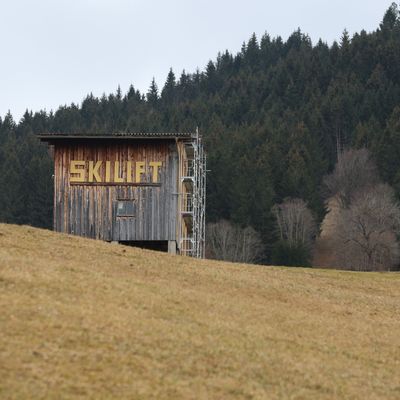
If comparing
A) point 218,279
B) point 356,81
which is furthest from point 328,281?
point 356,81

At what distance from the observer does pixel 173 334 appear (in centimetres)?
2402

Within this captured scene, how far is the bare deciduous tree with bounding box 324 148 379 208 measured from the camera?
12975cm

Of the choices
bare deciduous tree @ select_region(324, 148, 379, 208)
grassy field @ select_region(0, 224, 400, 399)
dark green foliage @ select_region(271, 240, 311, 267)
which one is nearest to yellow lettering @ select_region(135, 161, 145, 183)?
grassy field @ select_region(0, 224, 400, 399)

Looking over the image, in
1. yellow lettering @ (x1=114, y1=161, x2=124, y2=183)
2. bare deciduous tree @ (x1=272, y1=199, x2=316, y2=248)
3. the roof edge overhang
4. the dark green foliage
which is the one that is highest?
the roof edge overhang

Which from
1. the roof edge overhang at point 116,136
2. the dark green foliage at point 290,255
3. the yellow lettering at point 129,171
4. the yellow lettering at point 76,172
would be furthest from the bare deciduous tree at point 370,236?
the yellow lettering at point 76,172

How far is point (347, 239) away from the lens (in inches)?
4119

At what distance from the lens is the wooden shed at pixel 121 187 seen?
193 ft

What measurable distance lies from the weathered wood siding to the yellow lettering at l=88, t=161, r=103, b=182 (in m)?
0.30

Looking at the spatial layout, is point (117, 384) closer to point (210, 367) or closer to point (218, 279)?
point (210, 367)

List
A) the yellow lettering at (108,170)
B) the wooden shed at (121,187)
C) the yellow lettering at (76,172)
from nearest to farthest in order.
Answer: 1. the wooden shed at (121,187)
2. the yellow lettering at (108,170)
3. the yellow lettering at (76,172)

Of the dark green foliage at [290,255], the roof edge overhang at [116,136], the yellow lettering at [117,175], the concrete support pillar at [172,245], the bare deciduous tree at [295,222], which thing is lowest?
the dark green foliage at [290,255]

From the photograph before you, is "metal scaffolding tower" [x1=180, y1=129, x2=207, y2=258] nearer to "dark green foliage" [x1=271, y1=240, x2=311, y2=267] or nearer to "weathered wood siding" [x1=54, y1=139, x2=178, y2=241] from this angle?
"weathered wood siding" [x1=54, y1=139, x2=178, y2=241]

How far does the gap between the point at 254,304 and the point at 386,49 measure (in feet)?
565

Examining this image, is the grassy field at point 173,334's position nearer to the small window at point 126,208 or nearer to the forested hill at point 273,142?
the small window at point 126,208
